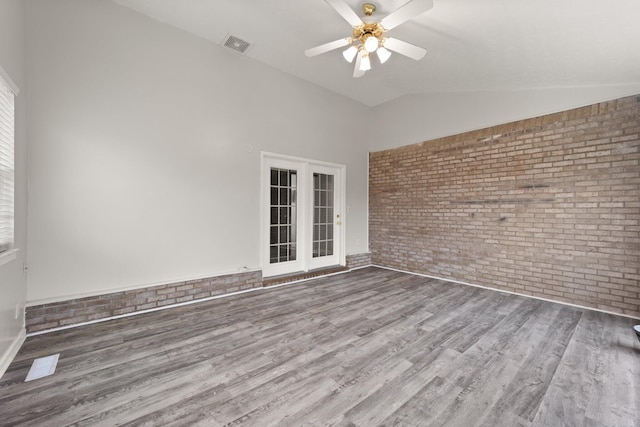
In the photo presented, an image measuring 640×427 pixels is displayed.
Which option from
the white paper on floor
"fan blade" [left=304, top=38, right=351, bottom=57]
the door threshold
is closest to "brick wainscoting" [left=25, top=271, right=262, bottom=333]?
the door threshold

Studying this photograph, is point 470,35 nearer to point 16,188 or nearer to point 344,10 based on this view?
point 344,10

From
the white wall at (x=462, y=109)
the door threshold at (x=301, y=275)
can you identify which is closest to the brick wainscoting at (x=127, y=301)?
the door threshold at (x=301, y=275)

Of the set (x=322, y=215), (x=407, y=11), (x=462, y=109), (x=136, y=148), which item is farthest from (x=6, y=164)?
(x=462, y=109)

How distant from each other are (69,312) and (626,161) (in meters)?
6.53

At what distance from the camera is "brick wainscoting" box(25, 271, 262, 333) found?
2.68 m

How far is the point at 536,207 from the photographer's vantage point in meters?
3.77

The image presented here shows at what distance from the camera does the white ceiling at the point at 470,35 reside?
7.90 feet

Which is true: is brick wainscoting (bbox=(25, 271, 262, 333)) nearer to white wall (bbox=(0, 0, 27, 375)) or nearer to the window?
white wall (bbox=(0, 0, 27, 375))

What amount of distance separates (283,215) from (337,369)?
9.68ft

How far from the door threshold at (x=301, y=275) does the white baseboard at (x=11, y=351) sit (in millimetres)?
2565

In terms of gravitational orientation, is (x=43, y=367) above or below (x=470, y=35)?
below

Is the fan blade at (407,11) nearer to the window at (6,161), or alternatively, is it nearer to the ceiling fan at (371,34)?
the ceiling fan at (371,34)

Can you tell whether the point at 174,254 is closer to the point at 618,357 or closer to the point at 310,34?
the point at 310,34

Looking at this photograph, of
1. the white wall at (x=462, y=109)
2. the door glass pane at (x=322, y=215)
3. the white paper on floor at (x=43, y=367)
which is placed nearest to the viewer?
the white paper on floor at (x=43, y=367)
